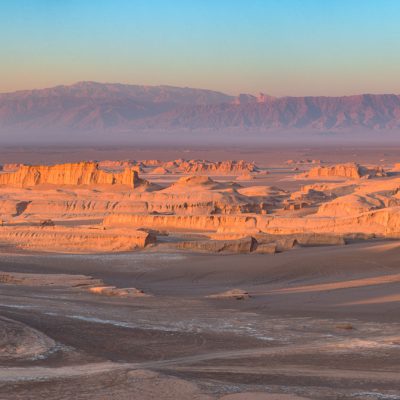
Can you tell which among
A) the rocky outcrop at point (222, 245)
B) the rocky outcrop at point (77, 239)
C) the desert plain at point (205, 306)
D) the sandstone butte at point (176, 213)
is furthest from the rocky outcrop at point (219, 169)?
the rocky outcrop at point (222, 245)

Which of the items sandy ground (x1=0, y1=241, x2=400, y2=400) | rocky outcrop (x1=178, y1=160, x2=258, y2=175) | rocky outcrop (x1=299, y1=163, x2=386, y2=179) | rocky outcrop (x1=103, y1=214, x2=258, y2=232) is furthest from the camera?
rocky outcrop (x1=178, y1=160, x2=258, y2=175)

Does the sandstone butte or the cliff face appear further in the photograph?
the cliff face

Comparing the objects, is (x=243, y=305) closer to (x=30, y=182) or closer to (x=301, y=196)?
(x=301, y=196)

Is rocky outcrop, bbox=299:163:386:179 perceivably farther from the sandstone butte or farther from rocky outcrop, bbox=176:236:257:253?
rocky outcrop, bbox=176:236:257:253

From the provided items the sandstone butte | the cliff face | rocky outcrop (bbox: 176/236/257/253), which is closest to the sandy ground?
rocky outcrop (bbox: 176/236/257/253)

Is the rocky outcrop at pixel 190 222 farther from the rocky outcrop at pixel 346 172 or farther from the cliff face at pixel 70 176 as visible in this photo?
the rocky outcrop at pixel 346 172

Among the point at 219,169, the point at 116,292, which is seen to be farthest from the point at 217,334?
the point at 219,169
